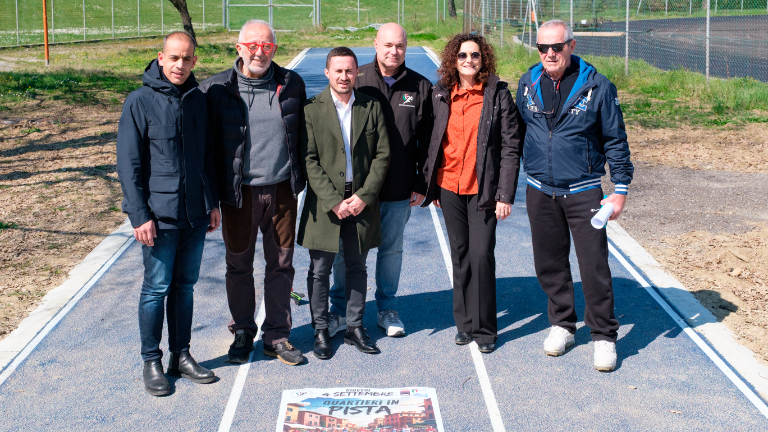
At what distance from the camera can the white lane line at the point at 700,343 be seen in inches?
172

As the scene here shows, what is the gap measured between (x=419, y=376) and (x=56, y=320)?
2846 mm

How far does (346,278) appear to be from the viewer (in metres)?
5.09

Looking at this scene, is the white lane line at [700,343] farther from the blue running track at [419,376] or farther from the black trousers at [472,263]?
the black trousers at [472,263]

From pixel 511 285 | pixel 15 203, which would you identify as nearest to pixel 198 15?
pixel 15 203

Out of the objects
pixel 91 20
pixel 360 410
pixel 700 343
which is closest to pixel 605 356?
pixel 700 343

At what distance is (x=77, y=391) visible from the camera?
4.49 meters

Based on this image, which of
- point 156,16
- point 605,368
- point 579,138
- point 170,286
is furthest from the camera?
point 156,16

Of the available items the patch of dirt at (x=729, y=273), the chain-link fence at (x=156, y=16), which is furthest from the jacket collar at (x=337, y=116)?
the chain-link fence at (x=156, y=16)

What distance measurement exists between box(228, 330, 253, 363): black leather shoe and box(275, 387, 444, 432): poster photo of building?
53 centimetres

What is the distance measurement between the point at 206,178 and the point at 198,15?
163 feet

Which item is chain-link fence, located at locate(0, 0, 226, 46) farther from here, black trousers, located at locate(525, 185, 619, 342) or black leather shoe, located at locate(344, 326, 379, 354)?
black trousers, located at locate(525, 185, 619, 342)

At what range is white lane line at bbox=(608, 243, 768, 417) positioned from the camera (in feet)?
14.4

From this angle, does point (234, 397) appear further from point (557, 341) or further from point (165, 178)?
point (557, 341)

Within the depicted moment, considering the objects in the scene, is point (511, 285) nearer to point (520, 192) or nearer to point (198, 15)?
point (520, 192)
